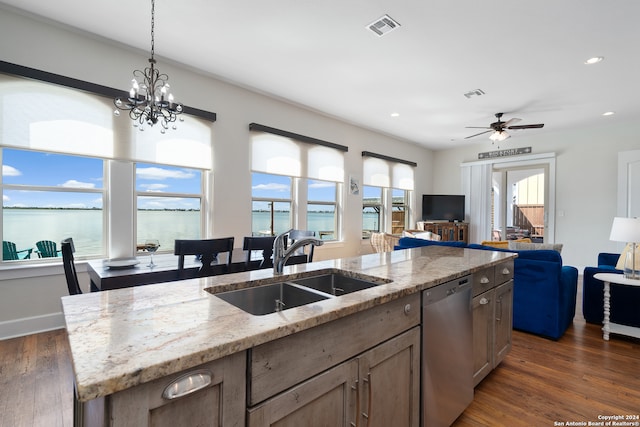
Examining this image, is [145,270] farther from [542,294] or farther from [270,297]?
[542,294]

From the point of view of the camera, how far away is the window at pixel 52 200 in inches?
113

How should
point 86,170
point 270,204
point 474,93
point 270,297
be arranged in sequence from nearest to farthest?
point 270,297, point 86,170, point 474,93, point 270,204

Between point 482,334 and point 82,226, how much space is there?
3875 millimetres

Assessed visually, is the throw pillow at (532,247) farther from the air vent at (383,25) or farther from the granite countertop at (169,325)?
the air vent at (383,25)

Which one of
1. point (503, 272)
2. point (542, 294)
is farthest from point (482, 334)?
point (542, 294)

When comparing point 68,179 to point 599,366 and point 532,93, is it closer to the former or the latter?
point 599,366

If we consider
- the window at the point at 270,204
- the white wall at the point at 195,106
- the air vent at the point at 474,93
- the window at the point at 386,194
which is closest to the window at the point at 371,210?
the window at the point at 386,194

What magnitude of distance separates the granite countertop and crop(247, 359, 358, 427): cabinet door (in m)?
0.20

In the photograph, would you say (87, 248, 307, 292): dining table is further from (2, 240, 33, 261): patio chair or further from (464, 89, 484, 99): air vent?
(464, 89, 484, 99): air vent

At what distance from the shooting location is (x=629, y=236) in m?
2.85

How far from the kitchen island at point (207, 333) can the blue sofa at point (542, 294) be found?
207 cm

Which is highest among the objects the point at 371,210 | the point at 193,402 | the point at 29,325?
the point at 371,210

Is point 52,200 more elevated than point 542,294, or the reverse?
point 52,200

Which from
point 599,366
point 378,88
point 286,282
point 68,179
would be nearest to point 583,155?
point 378,88
